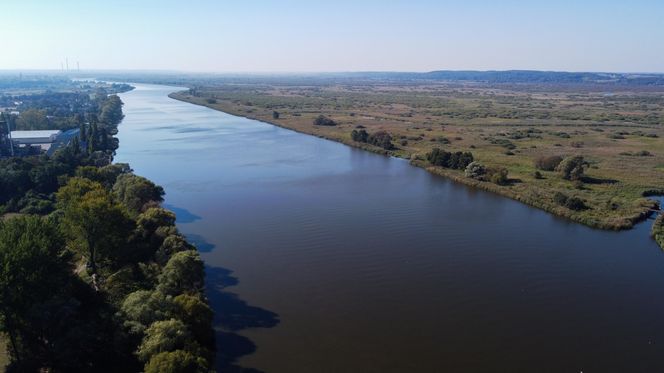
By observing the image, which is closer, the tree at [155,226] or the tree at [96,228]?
the tree at [96,228]

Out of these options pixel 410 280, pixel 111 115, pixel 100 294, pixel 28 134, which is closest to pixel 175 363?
pixel 100 294

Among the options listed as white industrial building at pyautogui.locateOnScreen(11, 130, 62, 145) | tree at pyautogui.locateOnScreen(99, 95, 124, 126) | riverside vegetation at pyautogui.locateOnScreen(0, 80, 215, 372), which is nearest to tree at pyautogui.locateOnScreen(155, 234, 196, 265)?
riverside vegetation at pyautogui.locateOnScreen(0, 80, 215, 372)

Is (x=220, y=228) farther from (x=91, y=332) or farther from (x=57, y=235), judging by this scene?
(x=91, y=332)

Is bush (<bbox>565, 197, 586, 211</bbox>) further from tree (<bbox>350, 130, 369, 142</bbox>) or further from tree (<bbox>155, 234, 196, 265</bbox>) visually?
tree (<bbox>350, 130, 369, 142</bbox>)

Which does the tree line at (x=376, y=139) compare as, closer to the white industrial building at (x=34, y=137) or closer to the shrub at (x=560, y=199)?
the shrub at (x=560, y=199)

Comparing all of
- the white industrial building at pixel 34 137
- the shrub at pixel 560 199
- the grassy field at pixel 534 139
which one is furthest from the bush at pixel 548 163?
the white industrial building at pixel 34 137

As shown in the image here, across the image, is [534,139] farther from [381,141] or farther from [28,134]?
[28,134]

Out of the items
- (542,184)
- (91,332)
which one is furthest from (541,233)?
(91,332)
